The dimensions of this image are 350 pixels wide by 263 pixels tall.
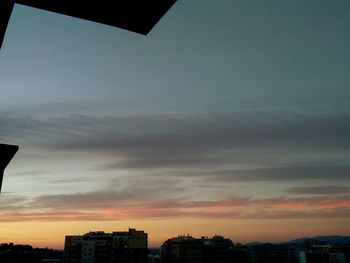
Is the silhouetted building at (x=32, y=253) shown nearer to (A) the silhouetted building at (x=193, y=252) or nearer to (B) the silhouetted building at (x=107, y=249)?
(B) the silhouetted building at (x=107, y=249)

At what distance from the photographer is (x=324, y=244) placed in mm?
136125

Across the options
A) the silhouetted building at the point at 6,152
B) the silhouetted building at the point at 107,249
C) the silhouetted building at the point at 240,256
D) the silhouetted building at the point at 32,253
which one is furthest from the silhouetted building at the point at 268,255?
the silhouetted building at the point at 6,152

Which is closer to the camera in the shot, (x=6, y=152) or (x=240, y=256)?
(x=6, y=152)

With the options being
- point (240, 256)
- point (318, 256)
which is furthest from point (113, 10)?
point (318, 256)

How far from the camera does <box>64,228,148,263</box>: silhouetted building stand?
Result: 6856 cm

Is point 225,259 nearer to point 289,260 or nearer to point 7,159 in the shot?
point 289,260

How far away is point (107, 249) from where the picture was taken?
69812 millimetres

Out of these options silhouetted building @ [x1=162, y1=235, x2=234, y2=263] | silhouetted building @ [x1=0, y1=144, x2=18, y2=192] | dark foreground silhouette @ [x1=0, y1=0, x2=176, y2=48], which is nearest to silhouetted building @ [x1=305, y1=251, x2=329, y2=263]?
silhouetted building @ [x1=162, y1=235, x2=234, y2=263]

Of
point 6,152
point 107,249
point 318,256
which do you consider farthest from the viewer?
point 318,256

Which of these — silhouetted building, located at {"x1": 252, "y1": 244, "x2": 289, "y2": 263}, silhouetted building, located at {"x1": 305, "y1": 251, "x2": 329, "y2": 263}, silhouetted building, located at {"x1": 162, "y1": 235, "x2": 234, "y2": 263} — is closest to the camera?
silhouetted building, located at {"x1": 162, "y1": 235, "x2": 234, "y2": 263}

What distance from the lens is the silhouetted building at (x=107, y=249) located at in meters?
68.6

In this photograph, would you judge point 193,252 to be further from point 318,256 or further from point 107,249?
point 318,256

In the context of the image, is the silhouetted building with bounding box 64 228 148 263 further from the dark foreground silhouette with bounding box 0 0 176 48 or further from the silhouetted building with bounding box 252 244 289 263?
the dark foreground silhouette with bounding box 0 0 176 48

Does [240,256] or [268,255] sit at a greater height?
[268,255]
